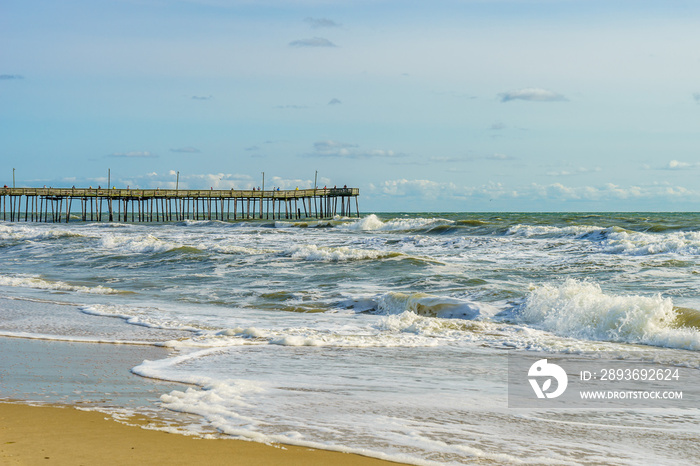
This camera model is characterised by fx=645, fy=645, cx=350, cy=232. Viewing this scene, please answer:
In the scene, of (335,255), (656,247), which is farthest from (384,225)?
(656,247)

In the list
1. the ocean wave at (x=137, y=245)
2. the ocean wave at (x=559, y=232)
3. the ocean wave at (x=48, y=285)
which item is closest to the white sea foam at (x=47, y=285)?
the ocean wave at (x=48, y=285)

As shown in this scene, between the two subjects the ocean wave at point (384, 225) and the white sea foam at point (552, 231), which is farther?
the ocean wave at point (384, 225)

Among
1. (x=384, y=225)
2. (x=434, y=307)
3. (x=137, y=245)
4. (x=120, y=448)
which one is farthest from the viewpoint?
(x=384, y=225)

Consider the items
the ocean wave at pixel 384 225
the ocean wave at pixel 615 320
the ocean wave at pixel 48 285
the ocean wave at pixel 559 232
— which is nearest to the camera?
the ocean wave at pixel 615 320

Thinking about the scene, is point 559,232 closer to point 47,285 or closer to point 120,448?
point 47,285

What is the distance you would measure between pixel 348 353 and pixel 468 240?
875 inches

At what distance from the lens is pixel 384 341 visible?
8805 mm

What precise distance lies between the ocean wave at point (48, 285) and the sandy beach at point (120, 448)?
36.4 ft

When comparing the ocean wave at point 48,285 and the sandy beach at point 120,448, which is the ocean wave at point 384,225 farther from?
the sandy beach at point 120,448

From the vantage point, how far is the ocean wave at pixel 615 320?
895cm

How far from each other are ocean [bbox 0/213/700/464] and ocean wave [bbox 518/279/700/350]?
0.03m

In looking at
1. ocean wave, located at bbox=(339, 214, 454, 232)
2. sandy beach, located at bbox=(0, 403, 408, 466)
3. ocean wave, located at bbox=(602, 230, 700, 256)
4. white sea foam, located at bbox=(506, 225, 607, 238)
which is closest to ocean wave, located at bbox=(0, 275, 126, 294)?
sandy beach, located at bbox=(0, 403, 408, 466)

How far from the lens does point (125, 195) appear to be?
213 feet

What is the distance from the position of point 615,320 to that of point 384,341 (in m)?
3.62
